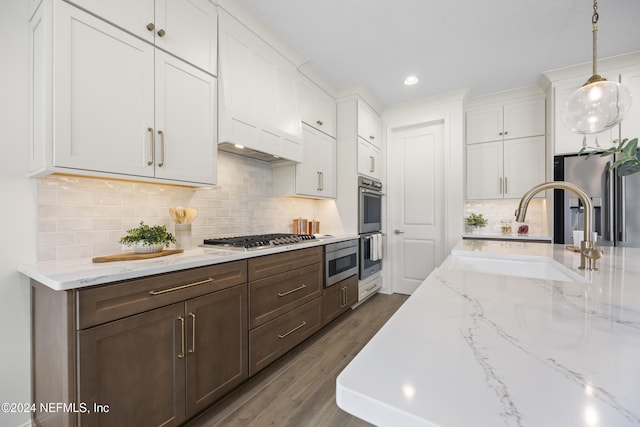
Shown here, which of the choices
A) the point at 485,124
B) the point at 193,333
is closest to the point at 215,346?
the point at 193,333

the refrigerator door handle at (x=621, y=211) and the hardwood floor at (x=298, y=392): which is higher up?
the refrigerator door handle at (x=621, y=211)

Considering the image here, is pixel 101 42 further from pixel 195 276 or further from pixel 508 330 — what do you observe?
pixel 508 330

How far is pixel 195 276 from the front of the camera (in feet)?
4.74

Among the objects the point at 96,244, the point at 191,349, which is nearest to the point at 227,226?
the point at 96,244

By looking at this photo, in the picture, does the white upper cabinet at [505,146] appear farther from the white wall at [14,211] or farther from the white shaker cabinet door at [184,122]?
the white wall at [14,211]

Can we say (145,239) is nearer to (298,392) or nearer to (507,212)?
(298,392)

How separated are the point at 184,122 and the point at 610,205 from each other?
382 centimetres

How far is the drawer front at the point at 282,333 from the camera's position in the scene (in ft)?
6.01

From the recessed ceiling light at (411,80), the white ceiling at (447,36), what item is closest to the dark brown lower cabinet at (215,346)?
the white ceiling at (447,36)

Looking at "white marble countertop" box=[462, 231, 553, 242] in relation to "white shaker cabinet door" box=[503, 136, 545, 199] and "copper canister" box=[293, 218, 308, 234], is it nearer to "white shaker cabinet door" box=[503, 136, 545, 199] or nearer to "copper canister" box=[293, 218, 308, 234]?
"white shaker cabinet door" box=[503, 136, 545, 199]

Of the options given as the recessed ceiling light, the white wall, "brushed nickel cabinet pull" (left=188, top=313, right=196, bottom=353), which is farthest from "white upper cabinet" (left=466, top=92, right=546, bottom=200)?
the white wall

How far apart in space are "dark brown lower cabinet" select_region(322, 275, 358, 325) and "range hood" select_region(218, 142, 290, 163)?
140 cm

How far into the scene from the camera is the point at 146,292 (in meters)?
1.24

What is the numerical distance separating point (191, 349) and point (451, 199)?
3.35 m
